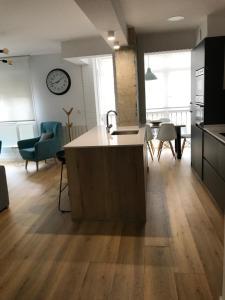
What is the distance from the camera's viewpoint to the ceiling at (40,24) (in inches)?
117

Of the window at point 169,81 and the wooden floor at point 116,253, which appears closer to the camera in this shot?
the wooden floor at point 116,253

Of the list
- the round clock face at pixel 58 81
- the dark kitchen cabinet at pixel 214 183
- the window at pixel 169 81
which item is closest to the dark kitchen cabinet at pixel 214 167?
the dark kitchen cabinet at pixel 214 183

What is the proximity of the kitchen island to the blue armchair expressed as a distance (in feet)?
8.61

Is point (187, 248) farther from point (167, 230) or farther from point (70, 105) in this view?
point (70, 105)

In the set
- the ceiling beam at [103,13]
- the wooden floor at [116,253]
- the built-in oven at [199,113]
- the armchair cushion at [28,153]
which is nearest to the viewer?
the wooden floor at [116,253]

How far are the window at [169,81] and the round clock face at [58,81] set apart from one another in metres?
2.46

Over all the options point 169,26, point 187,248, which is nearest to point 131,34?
point 169,26

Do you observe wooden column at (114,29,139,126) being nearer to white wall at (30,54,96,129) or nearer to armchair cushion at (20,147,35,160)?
white wall at (30,54,96,129)

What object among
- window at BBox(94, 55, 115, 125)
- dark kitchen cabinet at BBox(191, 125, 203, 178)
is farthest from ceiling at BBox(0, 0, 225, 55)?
window at BBox(94, 55, 115, 125)

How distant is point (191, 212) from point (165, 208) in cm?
33

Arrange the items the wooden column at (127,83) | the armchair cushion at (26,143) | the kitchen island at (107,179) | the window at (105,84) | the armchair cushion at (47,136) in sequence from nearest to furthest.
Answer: the kitchen island at (107,179) → the wooden column at (127,83) → the armchair cushion at (26,143) → the armchair cushion at (47,136) → the window at (105,84)

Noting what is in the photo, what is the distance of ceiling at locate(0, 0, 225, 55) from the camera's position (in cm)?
303

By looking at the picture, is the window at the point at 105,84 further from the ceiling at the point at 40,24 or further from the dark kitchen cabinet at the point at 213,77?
the dark kitchen cabinet at the point at 213,77

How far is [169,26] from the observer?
170 inches
